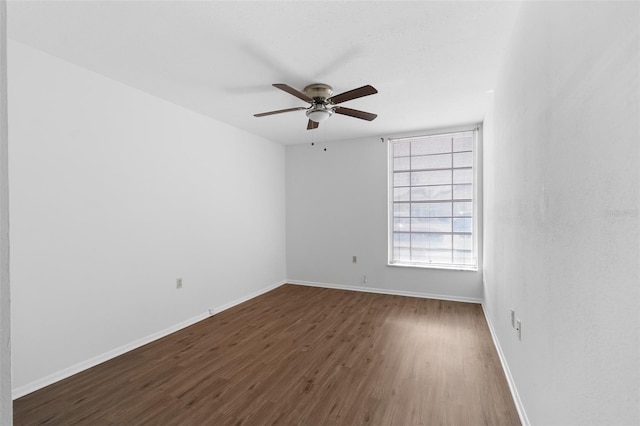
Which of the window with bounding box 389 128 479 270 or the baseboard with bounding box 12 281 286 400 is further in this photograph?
the window with bounding box 389 128 479 270

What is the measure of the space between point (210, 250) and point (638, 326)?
4.07 metres

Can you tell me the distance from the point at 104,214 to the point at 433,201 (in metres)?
4.34

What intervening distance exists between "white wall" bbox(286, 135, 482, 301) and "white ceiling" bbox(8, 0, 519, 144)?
1.85m

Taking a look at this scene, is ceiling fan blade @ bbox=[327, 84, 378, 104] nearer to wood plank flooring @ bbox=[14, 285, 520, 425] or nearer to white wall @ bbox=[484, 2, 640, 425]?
white wall @ bbox=[484, 2, 640, 425]

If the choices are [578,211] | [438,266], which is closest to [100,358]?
[578,211]

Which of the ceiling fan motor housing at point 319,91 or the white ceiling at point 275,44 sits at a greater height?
the white ceiling at point 275,44

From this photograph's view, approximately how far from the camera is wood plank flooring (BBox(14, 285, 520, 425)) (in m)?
2.04

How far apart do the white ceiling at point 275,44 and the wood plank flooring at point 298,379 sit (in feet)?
8.65

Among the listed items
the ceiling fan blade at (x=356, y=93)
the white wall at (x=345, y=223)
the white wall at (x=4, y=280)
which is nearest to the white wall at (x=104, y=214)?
the white wall at (x=345, y=223)

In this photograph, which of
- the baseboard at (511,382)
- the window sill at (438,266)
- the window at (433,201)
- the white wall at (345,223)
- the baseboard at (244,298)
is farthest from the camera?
the white wall at (345,223)

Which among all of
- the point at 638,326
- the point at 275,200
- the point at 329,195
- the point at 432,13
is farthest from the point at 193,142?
the point at 638,326

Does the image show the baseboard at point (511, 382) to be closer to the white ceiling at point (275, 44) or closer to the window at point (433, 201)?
the window at point (433, 201)

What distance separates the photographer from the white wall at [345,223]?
493 centimetres

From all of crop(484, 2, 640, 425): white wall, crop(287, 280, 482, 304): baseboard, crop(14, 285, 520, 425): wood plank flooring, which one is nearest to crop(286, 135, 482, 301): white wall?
crop(287, 280, 482, 304): baseboard
